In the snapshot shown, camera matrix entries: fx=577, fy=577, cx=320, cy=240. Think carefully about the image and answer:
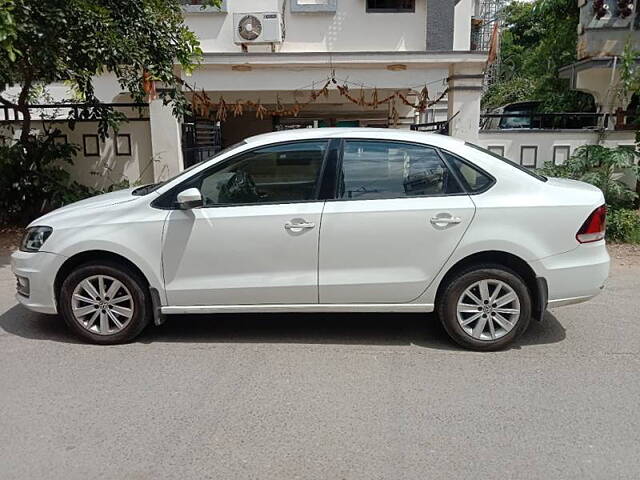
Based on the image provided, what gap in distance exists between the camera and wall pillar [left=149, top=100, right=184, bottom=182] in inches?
355

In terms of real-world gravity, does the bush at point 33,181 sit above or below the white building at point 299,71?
below

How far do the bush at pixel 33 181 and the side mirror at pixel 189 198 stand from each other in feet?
17.1

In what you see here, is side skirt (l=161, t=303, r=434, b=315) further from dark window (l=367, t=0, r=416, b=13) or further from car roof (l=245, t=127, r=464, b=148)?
dark window (l=367, t=0, r=416, b=13)

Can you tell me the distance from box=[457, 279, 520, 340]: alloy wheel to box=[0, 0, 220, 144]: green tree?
4572mm

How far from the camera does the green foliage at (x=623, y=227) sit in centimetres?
823

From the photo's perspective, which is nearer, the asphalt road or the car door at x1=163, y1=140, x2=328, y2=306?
the asphalt road

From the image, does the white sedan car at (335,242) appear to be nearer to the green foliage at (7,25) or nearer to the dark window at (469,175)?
the dark window at (469,175)

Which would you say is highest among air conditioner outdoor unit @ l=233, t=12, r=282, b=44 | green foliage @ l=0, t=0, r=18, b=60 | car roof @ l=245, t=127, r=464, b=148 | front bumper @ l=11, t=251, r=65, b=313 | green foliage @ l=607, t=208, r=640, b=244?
air conditioner outdoor unit @ l=233, t=12, r=282, b=44

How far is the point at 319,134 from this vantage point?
4.65 meters

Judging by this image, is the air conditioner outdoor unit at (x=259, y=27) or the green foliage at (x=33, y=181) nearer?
the green foliage at (x=33, y=181)

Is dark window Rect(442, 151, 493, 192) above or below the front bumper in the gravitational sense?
above

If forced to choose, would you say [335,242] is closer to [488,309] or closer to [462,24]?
[488,309]

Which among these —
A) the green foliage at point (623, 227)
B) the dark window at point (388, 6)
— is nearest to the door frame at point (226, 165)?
the green foliage at point (623, 227)

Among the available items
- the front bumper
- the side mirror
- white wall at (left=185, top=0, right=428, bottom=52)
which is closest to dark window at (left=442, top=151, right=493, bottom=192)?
the side mirror
